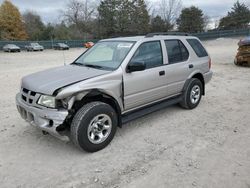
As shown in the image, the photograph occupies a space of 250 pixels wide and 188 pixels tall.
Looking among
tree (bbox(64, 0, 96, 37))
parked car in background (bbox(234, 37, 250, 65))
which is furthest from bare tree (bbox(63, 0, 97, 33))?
parked car in background (bbox(234, 37, 250, 65))

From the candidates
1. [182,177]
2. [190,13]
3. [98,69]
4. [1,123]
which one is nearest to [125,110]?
[98,69]

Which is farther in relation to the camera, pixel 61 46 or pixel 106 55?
pixel 61 46

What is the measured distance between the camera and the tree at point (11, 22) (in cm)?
4612

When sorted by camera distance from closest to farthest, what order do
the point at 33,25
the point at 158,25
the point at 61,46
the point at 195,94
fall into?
the point at 195,94
the point at 61,46
the point at 158,25
the point at 33,25

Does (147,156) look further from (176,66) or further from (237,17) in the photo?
(237,17)

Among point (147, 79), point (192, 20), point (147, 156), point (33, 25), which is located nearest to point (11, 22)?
point (33, 25)

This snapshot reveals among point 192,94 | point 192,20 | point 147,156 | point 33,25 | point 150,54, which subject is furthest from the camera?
point 33,25

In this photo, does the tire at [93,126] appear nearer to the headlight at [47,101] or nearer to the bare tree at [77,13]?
the headlight at [47,101]

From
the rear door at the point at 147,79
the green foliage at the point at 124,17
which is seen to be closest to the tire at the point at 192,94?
the rear door at the point at 147,79

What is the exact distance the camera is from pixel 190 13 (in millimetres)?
49688

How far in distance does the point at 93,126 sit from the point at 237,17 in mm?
54589

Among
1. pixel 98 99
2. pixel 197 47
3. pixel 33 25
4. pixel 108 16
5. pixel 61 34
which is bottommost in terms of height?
pixel 98 99

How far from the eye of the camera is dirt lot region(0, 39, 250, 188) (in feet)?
9.37

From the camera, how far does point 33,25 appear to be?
174 feet
